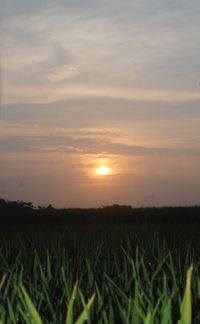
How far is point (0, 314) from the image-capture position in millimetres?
2016

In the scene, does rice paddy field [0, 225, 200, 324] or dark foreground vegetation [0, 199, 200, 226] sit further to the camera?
dark foreground vegetation [0, 199, 200, 226]

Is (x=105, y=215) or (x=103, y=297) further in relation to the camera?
(x=105, y=215)

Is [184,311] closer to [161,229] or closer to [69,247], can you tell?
[69,247]

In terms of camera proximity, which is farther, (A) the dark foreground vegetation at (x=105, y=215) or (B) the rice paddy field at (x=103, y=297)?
(A) the dark foreground vegetation at (x=105, y=215)

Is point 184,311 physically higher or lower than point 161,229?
lower

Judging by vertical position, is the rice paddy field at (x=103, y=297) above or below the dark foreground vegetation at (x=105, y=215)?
below

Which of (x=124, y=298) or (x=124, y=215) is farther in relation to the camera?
(x=124, y=215)

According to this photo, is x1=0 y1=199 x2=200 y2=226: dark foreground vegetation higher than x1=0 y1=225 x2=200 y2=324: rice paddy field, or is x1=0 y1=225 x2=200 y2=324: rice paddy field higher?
x1=0 y1=199 x2=200 y2=226: dark foreground vegetation

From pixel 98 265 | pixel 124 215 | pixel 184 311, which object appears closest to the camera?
pixel 184 311

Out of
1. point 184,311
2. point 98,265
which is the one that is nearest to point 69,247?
point 98,265

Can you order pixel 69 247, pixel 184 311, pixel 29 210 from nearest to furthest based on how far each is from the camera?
1. pixel 184 311
2. pixel 69 247
3. pixel 29 210

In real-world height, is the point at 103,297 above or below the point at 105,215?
below

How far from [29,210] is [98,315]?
805 centimetres

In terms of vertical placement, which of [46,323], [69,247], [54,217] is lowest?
[46,323]
